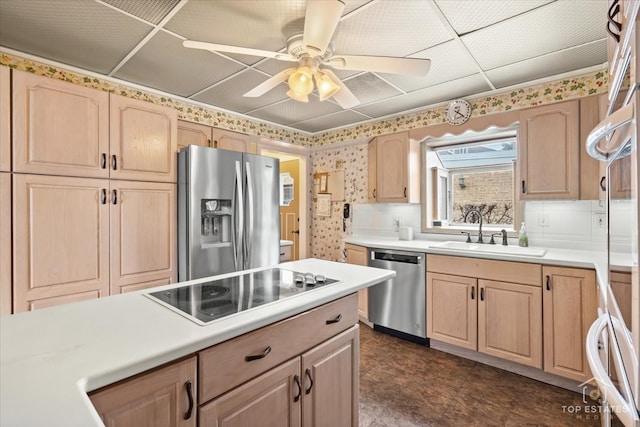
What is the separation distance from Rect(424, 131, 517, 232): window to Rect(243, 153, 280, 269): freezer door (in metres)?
1.73

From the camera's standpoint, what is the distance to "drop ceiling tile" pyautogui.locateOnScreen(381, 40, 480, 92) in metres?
2.07

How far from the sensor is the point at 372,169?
140 inches

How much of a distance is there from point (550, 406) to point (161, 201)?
3.09 meters

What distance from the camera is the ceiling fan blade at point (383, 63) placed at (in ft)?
5.19

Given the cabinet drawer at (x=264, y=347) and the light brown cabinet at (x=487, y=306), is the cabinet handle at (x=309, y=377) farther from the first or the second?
the light brown cabinet at (x=487, y=306)

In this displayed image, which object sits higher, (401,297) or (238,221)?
(238,221)

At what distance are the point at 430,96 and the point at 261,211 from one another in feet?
6.57

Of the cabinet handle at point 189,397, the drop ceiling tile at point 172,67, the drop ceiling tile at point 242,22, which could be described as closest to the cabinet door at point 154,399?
the cabinet handle at point 189,397

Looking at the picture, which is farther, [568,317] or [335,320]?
[568,317]

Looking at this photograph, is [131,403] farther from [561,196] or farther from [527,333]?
[561,196]

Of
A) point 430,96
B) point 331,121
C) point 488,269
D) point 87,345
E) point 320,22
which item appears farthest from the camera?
point 331,121

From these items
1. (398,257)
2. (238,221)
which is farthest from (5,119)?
(398,257)

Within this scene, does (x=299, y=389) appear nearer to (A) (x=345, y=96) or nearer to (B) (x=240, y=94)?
(A) (x=345, y=96)

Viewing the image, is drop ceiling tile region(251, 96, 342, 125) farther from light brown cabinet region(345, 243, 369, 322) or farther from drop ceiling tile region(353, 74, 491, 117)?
light brown cabinet region(345, 243, 369, 322)
